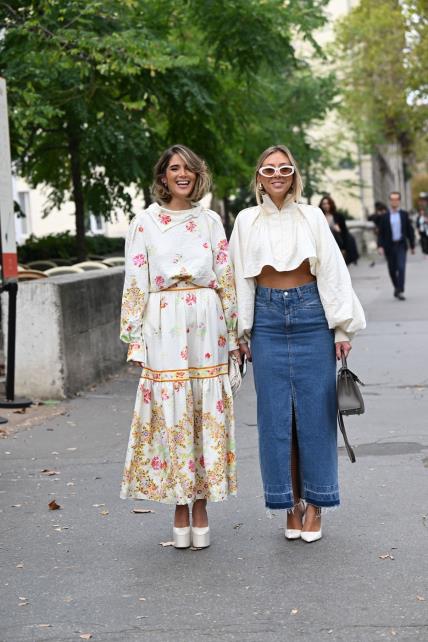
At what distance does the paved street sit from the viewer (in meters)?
4.68

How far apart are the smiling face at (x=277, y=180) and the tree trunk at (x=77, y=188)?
12.8 meters

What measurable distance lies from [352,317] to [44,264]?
15.3 metres

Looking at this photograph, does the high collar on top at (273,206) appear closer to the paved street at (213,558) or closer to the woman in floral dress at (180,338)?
the woman in floral dress at (180,338)

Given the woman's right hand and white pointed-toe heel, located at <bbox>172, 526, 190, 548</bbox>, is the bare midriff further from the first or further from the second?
white pointed-toe heel, located at <bbox>172, 526, 190, 548</bbox>

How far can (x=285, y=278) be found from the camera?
225 inches

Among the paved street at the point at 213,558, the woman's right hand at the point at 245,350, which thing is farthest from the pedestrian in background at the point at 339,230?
the woman's right hand at the point at 245,350

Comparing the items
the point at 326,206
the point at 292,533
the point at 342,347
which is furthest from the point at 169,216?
the point at 326,206

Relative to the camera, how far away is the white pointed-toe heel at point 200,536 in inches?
230

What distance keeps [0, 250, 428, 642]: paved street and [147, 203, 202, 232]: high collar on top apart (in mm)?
1537

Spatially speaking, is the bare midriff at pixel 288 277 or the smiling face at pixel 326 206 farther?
the smiling face at pixel 326 206

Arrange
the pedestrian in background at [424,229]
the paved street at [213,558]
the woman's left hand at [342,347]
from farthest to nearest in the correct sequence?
1. the pedestrian in background at [424,229]
2. the woman's left hand at [342,347]
3. the paved street at [213,558]

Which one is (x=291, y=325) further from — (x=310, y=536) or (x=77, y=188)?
(x=77, y=188)

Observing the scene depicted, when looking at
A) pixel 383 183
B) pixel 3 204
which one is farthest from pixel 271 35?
pixel 383 183

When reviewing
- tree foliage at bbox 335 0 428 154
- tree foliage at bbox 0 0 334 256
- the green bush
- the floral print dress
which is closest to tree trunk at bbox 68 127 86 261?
tree foliage at bbox 0 0 334 256
